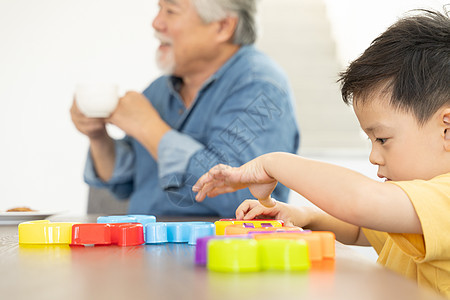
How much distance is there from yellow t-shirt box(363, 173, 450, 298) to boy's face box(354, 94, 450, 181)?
81 mm

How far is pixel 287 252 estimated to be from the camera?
475 millimetres

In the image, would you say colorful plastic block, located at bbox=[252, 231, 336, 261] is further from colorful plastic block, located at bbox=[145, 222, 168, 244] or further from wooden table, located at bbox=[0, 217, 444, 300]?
colorful plastic block, located at bbox=[145, 222, 168, 244]

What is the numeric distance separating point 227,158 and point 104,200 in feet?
2.45

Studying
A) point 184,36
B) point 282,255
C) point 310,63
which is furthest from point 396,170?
point 310,63

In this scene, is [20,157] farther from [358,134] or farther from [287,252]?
[287,252]

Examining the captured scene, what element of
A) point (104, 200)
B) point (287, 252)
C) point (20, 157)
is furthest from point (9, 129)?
point (287, 252)

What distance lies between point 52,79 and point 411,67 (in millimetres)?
2633

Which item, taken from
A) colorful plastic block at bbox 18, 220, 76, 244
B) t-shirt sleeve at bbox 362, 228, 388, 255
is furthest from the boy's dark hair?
colorful plastic block at bbox 18, 220, 76, 244

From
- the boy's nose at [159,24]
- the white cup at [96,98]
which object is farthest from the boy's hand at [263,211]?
the boy's nose at [159,24]

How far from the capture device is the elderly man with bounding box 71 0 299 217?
154cm

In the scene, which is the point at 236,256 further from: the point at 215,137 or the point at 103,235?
the point at 215,137

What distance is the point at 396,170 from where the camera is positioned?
2.89 feet

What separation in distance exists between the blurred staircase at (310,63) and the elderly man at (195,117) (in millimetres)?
1152

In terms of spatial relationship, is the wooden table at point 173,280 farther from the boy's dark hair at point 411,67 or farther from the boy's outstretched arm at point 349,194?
the boy's dark hair at point 411,67
